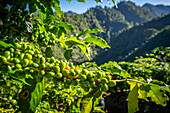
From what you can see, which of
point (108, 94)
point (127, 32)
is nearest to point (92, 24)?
point (127, 32)

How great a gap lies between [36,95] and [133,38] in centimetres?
10776

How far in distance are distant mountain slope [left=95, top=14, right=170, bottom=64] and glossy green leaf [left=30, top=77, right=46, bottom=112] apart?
292ft

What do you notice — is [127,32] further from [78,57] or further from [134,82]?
[134,82]

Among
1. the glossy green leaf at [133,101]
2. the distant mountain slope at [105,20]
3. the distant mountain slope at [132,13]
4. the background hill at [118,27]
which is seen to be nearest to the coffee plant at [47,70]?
the glossy green leaf at [133,101]

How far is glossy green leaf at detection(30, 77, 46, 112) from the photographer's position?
717 mm

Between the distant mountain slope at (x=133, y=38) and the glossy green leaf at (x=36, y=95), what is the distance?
89.1m

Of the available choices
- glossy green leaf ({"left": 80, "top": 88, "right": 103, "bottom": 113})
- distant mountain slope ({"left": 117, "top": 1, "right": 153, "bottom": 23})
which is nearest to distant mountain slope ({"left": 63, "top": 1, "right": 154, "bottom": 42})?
distant mountain slope ({"left": 117, "top": 1, "right": 153, "bottom": 23})

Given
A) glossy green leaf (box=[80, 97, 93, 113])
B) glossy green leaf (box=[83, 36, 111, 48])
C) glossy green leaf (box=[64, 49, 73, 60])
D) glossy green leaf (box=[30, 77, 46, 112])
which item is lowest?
glossy green leaf (box=[80, 97, 93, 113])

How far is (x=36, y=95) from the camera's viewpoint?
2.40 feet

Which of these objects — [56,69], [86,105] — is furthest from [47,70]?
[86,105]

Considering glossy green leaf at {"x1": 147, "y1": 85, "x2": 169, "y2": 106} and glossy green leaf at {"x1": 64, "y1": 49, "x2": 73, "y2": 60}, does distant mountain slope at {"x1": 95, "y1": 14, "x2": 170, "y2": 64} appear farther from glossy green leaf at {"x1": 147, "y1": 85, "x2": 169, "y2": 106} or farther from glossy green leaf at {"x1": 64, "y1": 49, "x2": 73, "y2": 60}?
glossy green leaf at {"x1": 147, "y1": 85, "x2": 169, "y2": 106}

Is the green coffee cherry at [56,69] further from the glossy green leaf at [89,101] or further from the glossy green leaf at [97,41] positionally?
the glossy green leaf at [97,41]

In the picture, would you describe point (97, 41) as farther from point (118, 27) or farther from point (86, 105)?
point (118, 27)

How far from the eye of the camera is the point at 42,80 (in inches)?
29.7
